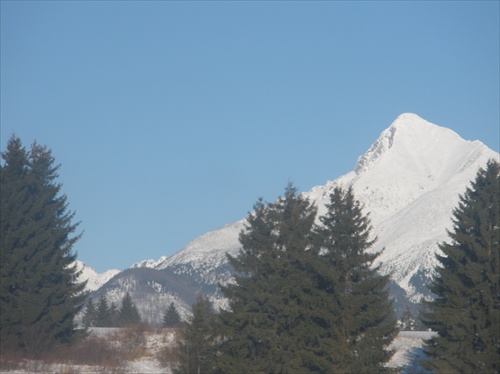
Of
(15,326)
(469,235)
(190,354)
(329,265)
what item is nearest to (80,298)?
(15,326)

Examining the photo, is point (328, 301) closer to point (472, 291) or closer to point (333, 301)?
point (333, 301)

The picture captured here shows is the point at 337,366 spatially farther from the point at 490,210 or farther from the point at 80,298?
the point at 80,298

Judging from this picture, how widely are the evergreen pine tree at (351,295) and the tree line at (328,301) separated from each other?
0.17 ft

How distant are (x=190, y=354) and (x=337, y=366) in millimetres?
9058

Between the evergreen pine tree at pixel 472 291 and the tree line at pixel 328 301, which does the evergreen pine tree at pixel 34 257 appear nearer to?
the tree line at pixel 328 301

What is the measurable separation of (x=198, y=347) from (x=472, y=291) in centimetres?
1382

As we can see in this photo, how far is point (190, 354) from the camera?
46.3 metres

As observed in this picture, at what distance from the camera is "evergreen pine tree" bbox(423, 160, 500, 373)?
41375 mm

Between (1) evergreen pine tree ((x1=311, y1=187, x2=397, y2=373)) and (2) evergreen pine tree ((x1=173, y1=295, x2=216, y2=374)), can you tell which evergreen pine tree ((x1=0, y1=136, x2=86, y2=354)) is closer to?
(2) evergreen pine tree ((x1=173, y1=295, x2=216, y2=374))

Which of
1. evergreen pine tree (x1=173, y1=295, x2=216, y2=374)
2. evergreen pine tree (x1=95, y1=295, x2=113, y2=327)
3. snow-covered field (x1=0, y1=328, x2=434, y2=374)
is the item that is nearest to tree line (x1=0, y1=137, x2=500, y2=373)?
evergreen pine tree (x1=173, y1=295, x2=216, y2=374)

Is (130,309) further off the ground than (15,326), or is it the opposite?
(130,309)

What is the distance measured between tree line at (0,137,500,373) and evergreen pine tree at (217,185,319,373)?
0.06 metres

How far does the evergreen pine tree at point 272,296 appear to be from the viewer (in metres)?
43.3

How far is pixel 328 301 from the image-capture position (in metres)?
42.1
